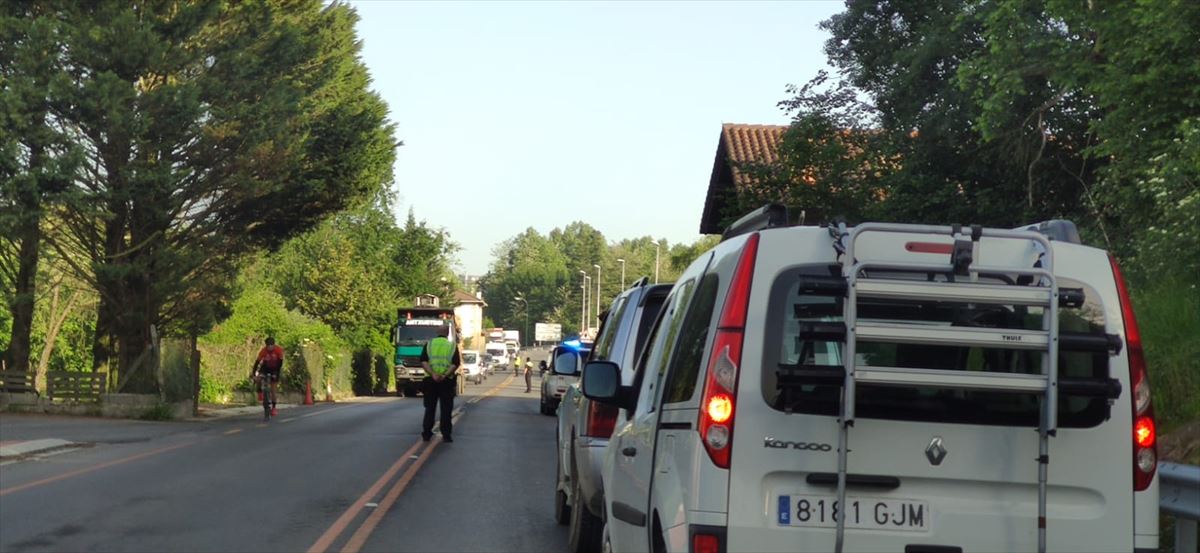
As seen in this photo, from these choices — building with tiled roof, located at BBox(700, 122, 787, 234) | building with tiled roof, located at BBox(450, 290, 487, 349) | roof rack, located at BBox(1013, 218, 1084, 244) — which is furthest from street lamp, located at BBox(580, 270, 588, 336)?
roof rack, located at BBox(1013, 218, 1084, 244)

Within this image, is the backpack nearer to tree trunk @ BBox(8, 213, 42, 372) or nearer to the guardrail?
tree trunk @ BBox(8, 213, 42, 372)

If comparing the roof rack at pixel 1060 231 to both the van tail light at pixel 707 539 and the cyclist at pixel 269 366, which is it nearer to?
the van tail light at pixel 707 539

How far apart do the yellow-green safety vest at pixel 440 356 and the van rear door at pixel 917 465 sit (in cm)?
1571

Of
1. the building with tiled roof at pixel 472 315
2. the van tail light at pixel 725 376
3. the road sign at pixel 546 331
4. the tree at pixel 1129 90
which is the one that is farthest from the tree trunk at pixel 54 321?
the building with tiled roof at pixel 472 315

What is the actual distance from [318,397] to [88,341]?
8.08m

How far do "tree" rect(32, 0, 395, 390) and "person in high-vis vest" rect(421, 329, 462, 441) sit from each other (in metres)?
8.50

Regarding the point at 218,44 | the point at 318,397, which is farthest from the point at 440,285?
the point at 218,44

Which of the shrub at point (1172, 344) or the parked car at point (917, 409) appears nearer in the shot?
the parked car at point (917, 409)

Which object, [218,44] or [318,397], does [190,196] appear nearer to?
[218,44]

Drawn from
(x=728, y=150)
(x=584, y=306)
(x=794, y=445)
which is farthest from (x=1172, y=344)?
(x=584, y=306)

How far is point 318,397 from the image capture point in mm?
47250

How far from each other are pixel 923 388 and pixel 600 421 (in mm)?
4547

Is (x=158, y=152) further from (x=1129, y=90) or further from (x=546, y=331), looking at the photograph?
(x=546, y=331)

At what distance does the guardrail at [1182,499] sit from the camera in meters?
7.09
